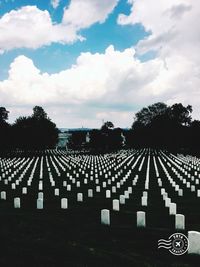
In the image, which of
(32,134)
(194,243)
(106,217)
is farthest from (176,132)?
(194,243)

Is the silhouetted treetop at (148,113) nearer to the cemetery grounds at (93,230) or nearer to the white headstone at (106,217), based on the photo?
the cemetery grounds at (93,230)

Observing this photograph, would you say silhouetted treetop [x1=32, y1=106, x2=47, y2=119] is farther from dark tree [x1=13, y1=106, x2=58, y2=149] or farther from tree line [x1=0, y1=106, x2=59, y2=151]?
dark tree [x1=13, y1=106, x2=58, y2=149]

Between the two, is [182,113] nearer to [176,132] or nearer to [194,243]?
[176,132]

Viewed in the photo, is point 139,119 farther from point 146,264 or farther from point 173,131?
point 146,264

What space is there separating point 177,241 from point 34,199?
27.8 feet

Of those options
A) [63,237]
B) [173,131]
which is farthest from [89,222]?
[173,131]

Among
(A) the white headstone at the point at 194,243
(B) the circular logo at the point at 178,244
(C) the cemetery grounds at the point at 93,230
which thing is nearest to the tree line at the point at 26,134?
(C) the cemetery grounds at the point at 93,230

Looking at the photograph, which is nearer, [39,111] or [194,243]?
[194,243]

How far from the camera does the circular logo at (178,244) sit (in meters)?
7.68

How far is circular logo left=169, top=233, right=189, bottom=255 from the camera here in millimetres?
7683

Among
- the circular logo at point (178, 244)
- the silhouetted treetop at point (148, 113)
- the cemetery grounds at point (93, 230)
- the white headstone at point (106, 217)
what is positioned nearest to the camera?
the cemetery grounds at point (93, 230)

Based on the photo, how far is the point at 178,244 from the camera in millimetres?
8000

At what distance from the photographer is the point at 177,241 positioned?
812 cm

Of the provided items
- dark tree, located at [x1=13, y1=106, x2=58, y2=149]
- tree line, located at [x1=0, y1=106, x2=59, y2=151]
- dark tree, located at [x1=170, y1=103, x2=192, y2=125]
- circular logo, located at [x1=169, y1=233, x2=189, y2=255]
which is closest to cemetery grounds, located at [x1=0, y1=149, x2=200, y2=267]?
circular logo, located at [x1=169, y1=233, x2=189, y2=255]
